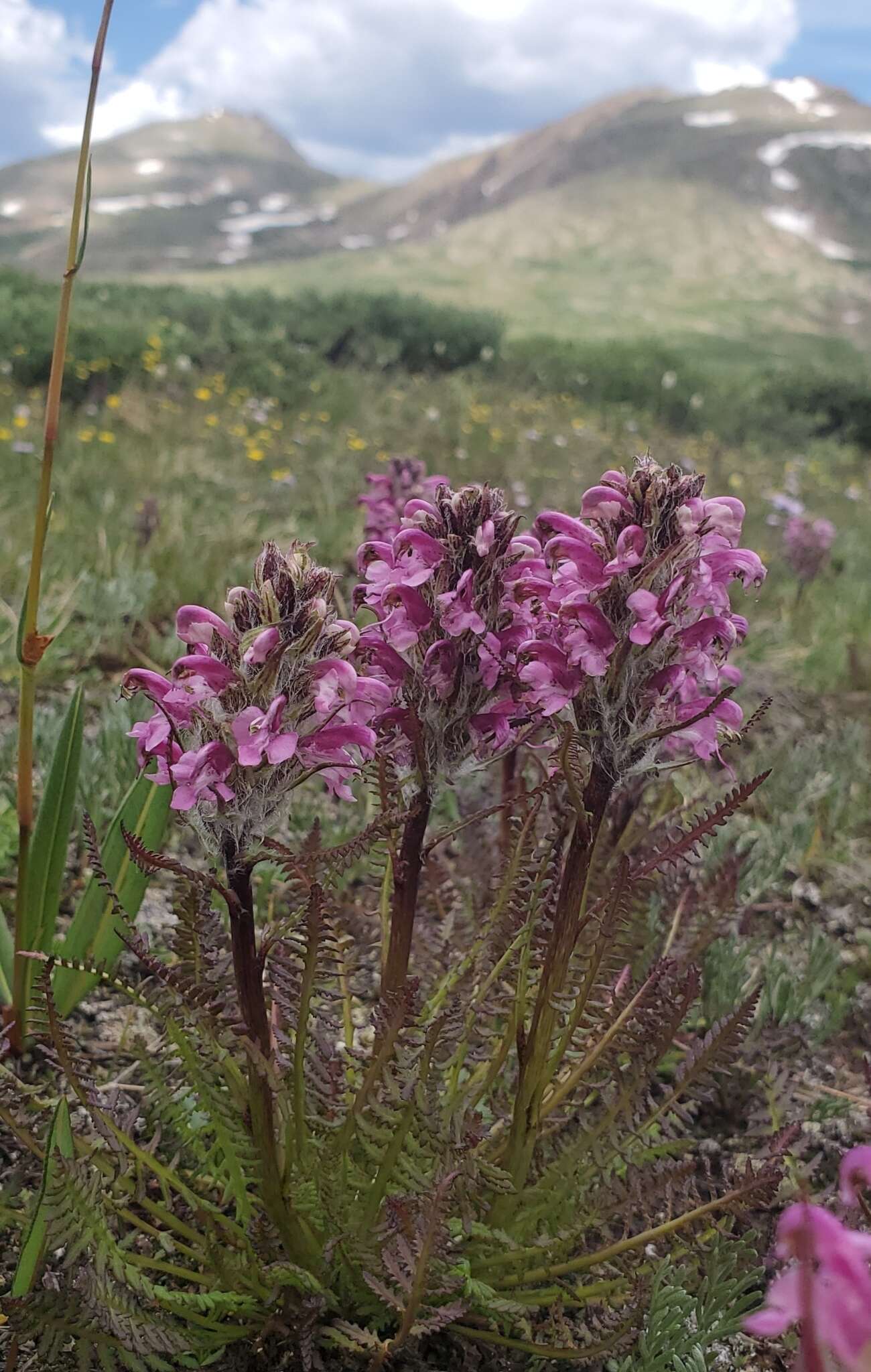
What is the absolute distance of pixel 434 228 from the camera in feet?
265

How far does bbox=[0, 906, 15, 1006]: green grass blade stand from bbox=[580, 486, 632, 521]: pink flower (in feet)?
4.89

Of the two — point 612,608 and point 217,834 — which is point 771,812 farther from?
point 217,834

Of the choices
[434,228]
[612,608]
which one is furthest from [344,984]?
[434,228]

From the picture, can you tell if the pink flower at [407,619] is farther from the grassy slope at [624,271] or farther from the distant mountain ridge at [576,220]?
the grassy slope at [624,271]

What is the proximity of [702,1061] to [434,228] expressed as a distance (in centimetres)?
8827

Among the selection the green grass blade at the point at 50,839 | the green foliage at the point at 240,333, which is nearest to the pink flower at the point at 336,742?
the green grass blade at the point at 50,839

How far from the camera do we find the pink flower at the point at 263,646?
43.5 inches

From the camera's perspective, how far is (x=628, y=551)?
48.9 inches

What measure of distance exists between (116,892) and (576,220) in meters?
60.6

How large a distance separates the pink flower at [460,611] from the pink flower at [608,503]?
182mm

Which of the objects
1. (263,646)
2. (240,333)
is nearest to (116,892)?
(263,646)

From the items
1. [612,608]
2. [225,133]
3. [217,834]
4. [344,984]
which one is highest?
[225,133]

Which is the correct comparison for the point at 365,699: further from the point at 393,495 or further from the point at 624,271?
the point at 624,271

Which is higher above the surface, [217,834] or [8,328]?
[8,328]
